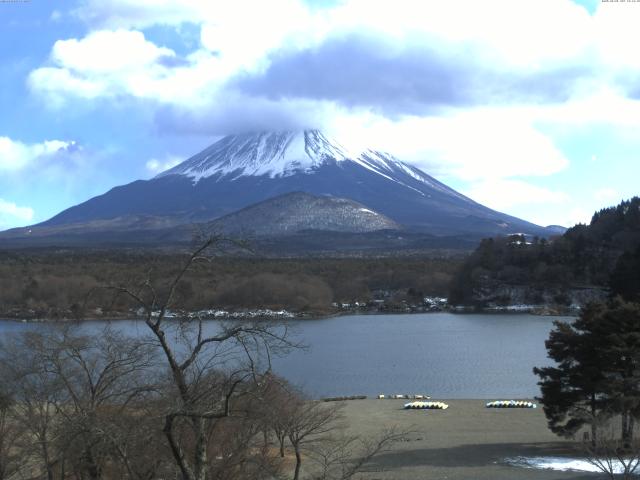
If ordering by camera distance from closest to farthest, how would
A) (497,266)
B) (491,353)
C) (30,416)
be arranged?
(30,416) → (491,353) → (497,266)

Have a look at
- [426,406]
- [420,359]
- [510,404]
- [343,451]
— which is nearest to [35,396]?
[343,451]

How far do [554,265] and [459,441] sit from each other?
49819mm

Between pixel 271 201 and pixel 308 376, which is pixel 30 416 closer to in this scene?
pixel 308 376

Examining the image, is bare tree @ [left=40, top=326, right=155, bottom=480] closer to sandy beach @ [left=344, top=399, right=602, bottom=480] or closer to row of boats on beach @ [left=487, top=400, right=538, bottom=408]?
sandy beach @ [left=344, top=399, right=602, bottom=480]

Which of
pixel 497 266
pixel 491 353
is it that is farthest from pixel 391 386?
pixel 497 266

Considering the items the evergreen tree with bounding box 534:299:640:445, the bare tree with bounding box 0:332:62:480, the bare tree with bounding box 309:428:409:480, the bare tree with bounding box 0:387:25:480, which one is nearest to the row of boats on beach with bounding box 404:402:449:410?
the bare tree with bounding box 309:428:409:480

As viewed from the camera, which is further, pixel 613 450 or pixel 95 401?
pixel 613 450

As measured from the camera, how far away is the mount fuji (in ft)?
442

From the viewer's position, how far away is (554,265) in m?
64.9

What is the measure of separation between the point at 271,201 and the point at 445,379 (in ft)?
356

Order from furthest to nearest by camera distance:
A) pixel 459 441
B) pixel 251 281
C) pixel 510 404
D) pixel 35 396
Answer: pixel 251 281 < pixel 510 404 < pixel 459 441 < pixel 35 396

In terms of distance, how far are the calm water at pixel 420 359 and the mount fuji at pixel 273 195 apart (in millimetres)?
79018

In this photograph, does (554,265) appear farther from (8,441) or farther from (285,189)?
(285,189)

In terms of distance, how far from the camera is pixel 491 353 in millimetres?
35188
